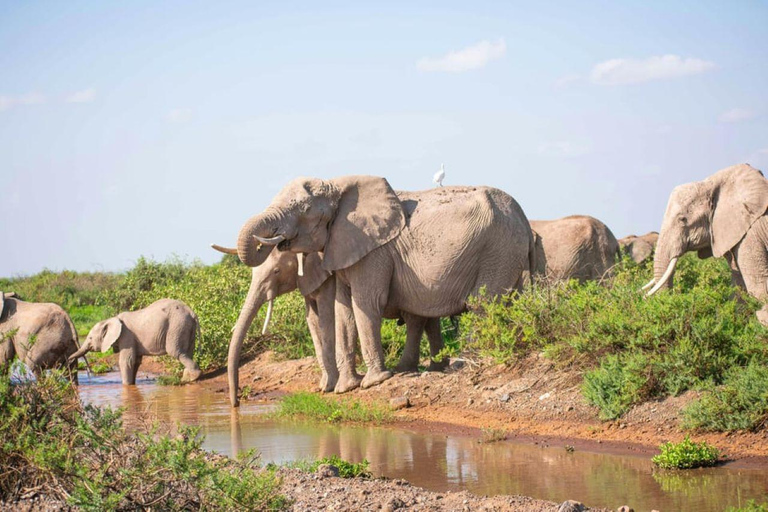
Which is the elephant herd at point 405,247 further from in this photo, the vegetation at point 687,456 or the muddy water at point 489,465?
the vegetation at point 687,456

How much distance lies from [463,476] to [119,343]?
9717 mm

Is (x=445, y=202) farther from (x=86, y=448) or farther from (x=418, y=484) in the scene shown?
(x=86, y=448)

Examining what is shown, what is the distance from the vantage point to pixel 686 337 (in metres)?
9.85

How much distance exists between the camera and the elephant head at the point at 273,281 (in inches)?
538

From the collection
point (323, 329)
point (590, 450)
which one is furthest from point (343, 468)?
point (323, 329)

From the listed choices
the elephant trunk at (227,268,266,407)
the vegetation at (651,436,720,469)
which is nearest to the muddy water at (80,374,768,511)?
the vegetation at (651,436,720,469)

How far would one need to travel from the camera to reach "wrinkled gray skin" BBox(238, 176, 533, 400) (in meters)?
13.1

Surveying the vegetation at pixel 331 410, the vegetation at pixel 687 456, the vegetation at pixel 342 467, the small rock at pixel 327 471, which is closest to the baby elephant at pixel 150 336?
the vegetation at pixel 331 410

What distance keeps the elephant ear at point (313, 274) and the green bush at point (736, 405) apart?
18.5 ft

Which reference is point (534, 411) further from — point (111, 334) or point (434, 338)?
point (111, 334)

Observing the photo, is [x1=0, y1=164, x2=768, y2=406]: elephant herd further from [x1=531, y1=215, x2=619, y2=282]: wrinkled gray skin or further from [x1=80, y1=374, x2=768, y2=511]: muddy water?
[x1=531, y1=215, x2=619, y2=282]: wrinkled gray skin

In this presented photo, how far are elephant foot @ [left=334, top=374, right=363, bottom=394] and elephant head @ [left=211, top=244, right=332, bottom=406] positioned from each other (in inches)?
48.7

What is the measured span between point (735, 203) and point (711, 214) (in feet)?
1.18

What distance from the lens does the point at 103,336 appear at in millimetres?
17156
